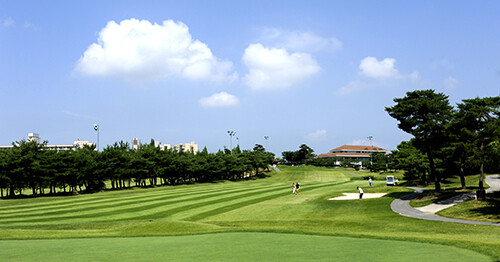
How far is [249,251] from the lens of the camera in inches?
468

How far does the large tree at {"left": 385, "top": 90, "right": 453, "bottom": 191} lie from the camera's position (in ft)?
124

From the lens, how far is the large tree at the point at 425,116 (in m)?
37.7

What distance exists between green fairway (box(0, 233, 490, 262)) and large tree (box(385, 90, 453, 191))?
28005 mm

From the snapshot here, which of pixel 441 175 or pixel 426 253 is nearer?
pixel 426 253

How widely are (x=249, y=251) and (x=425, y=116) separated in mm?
33557

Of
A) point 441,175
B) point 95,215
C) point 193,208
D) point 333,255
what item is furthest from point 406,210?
point 441,175

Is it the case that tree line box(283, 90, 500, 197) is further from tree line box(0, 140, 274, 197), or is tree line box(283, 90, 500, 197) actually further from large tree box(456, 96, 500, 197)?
tree line box(0, 140, 274, 197)

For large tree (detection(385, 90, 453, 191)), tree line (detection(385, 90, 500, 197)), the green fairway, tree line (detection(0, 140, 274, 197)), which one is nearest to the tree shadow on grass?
tree line (detection(385, 90, 500, 197))

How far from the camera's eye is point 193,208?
3931cm

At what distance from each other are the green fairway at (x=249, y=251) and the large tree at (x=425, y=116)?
28.0m

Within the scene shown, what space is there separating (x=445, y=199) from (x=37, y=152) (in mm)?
68420

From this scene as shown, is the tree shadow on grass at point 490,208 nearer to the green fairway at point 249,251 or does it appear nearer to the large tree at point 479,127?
the large tree at point 479,127

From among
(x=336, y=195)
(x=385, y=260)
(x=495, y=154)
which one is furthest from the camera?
(x=336, y=195)

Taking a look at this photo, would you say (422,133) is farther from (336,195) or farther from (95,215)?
(95,215)
